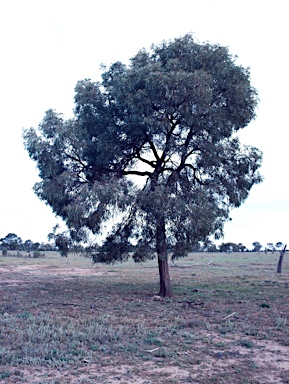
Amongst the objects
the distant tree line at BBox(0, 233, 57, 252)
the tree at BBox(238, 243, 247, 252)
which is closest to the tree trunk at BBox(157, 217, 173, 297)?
the distant tree line at BBox(0, 233, 57, 252)

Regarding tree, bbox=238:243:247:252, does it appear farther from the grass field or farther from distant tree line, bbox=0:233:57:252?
the grass field

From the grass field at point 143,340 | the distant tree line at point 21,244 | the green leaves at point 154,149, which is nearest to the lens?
the grass field at point 143,340

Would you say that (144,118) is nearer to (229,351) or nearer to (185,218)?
(185,218)

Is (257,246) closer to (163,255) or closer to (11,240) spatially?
(11,240)

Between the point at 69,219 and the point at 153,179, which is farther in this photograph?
the point at 153,179

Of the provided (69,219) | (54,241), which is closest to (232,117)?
(69,219)

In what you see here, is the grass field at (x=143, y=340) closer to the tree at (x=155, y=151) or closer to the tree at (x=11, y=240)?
the tree at (x=155, y=151)

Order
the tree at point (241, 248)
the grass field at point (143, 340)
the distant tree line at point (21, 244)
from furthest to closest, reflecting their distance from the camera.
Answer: the tree at point (241, 248)
the distant tree line at point (21, 244)
the grass field at point (143, 340)

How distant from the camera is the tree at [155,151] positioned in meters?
16.7

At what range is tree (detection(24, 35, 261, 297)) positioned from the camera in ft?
54.9

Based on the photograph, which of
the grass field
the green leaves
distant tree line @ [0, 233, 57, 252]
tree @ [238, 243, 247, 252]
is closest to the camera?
the grass field

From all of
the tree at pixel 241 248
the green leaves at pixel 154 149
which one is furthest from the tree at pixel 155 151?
the tree at pixel 241 248

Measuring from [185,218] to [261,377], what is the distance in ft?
28.5

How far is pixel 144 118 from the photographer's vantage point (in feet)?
55.9
